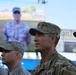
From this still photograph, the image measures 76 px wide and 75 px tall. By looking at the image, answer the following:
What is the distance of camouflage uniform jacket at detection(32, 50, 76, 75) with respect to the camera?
7.25 ft

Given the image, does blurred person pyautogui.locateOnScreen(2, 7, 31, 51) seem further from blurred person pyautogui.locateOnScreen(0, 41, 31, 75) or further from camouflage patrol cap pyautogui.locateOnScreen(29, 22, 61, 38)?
camouflage patrol cap pyautogui.locateOnScreen(29, 22, 61, 38)

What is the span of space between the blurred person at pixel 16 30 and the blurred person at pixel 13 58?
732 centimetres

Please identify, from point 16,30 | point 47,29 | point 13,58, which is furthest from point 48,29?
point 16,30

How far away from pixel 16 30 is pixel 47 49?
8.47m

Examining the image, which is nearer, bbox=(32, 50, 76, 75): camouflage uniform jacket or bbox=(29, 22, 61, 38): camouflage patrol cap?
bbox=(32, 50, 76, 75): camouflage uniform jacket

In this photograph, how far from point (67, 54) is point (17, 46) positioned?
8.52m

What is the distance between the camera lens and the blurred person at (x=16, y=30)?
10.8m

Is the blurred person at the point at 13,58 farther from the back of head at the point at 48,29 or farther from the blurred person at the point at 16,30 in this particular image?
the blurred person at the point at 16,30

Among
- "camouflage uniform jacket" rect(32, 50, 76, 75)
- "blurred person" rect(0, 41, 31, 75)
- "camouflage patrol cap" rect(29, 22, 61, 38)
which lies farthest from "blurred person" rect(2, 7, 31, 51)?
"camouflage uniform jacket" rect(32, 50, 76, 75)

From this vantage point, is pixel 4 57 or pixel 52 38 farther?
pixel 4 57

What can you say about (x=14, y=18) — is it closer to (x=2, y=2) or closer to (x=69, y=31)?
(x=2, y=2)

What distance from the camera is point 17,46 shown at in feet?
11.1

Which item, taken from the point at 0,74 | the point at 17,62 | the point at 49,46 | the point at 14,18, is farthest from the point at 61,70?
the point at 14,18

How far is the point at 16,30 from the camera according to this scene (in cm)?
1091
